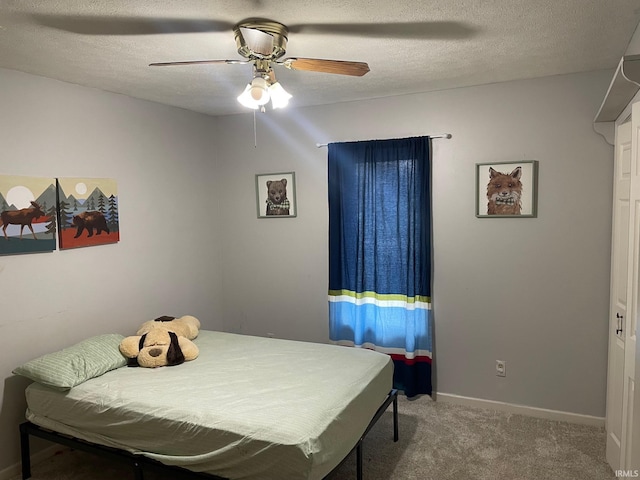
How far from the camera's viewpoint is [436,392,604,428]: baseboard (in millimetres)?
3391

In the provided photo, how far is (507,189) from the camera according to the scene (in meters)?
3.51

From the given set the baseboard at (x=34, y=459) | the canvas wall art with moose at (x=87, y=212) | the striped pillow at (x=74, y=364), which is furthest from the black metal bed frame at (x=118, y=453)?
the canvas wall art with moose at (x=87, y=212)

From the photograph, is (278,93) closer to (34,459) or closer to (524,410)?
(34,459)

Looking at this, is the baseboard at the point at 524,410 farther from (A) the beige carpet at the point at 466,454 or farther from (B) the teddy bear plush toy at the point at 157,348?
(B) the teddy bear plush toy at the point at 157,348

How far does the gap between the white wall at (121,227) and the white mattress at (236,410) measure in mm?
471

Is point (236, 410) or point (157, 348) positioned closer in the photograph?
point (236, 410)

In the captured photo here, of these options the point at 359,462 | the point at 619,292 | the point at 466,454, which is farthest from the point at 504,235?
the point at 359,462

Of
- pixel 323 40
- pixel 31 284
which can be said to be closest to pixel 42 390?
pixel 31 284

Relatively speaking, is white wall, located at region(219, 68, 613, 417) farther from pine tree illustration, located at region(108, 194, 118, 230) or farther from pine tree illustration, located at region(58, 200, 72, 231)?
pine tree illustration, located at region(58, 200, 72, 231)

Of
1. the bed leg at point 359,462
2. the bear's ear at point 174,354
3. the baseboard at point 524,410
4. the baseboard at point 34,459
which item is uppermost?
the bear's ear at point 174,354

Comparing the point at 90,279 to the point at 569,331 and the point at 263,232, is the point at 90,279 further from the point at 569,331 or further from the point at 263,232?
the point at 569,331

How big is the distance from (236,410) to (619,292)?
7.93ft

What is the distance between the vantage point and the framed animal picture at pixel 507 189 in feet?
11.3

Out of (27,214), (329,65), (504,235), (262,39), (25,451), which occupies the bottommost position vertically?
(25,451)
